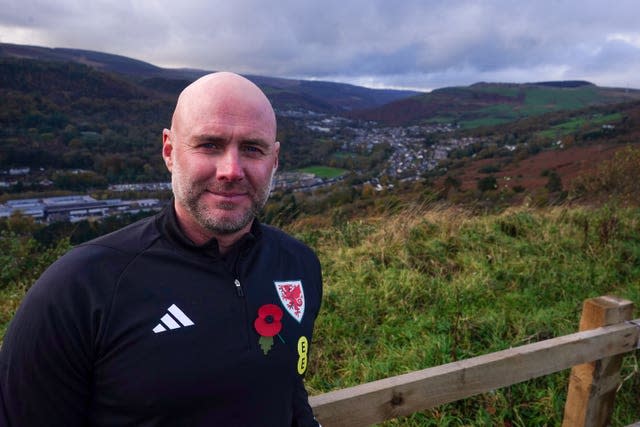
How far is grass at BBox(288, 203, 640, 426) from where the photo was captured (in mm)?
3023

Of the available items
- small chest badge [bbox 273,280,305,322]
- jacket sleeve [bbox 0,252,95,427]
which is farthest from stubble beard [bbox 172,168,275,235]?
jacket sleeve [bbox 0,252,95,427]

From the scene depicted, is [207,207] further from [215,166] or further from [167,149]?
[167,149]

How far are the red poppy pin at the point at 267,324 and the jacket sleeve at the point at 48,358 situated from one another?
436 mm

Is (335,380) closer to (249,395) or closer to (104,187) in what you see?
(249,395)

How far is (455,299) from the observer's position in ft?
13.8

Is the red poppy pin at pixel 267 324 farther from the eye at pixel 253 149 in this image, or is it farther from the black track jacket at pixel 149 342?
the eye at pixel 253 149

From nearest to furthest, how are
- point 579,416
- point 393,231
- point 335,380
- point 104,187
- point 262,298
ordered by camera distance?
1. point 262,298
2. point 579,416
3. point 335,380
4. point 393,231
5. point 104,187

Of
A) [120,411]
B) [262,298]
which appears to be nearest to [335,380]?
[262,298]

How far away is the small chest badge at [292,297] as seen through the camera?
1.40 meters

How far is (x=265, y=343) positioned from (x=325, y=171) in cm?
3113

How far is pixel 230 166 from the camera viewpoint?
1.32 metres

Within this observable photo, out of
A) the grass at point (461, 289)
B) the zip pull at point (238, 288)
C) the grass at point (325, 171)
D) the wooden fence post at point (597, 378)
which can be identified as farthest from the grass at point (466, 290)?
the grass at point (325, 171)

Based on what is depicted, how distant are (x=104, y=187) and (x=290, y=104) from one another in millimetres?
52951

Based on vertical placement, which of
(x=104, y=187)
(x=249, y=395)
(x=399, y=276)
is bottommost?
(x=104, y=187)
